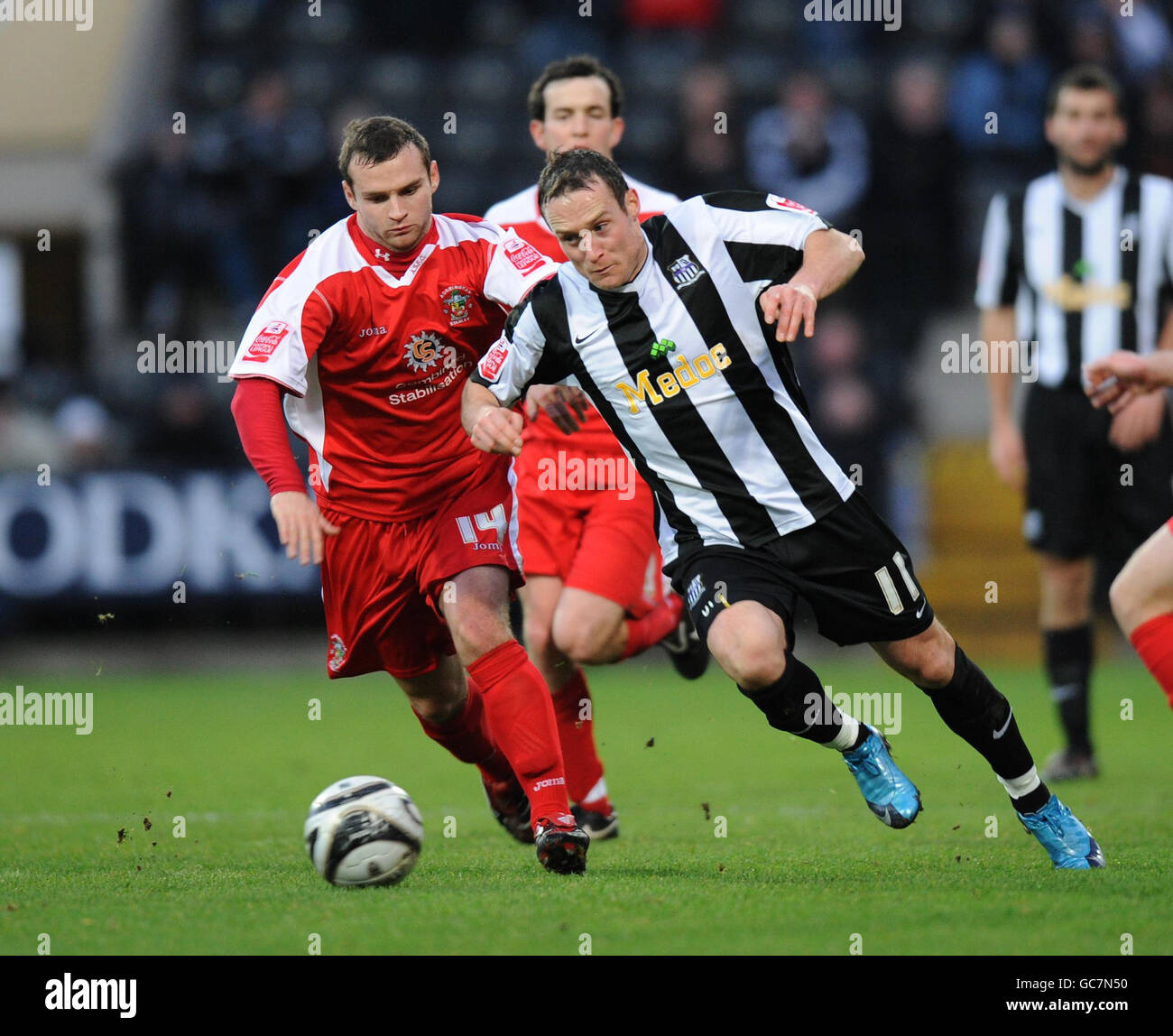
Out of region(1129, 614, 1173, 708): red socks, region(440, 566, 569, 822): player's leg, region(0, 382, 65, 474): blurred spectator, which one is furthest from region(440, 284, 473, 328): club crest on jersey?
region(0, 382, 65, 474): blurred spectator

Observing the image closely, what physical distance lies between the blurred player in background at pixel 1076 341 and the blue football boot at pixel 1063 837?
2673 mm

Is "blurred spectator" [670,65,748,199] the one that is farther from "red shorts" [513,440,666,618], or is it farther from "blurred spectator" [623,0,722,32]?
"red shorts" [513,440,666,618]

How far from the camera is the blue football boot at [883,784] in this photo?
540 centimetres

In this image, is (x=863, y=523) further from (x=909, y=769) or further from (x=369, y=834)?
(x=909, y=769)

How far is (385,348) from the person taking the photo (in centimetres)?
587

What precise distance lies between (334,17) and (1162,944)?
15.7 metres

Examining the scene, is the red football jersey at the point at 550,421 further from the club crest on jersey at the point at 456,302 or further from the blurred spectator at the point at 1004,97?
the blurred spectator at the point at 1004,97

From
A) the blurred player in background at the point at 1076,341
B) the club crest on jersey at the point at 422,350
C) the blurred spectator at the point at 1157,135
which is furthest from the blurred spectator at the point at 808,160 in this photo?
the club crest on jersey at the point at 422,350

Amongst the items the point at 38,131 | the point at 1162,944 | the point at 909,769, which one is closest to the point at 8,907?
the point at 1162,944

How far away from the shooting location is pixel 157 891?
5320mm

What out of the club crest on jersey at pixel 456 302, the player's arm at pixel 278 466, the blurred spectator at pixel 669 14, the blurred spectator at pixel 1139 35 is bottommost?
the player's arm at pixel 278 466

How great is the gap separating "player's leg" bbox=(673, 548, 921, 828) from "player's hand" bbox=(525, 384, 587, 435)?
23.0 inches

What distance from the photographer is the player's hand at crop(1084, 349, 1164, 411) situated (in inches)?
205

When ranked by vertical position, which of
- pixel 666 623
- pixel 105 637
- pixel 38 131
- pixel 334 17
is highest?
pixel 334 17
